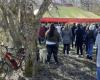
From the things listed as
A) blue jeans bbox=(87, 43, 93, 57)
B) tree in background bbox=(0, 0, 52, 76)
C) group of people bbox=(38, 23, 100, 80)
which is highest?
tree in background bbox=(0, 0, 52, 76)

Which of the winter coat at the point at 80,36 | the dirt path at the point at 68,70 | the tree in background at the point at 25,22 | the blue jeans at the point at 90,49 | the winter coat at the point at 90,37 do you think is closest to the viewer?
the tree in background at the point at 25,22

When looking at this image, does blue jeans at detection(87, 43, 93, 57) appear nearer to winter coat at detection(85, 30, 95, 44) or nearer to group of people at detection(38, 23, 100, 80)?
group of people at detection(38, 23, 100, 80)

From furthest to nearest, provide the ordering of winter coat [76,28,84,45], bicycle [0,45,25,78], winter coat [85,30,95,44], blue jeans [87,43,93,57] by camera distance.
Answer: winter coat [76,28,84,45] → blue jeans [87,43,93,57] → winter coat [85,30,95,44] → bicycle [0,45,25,78]

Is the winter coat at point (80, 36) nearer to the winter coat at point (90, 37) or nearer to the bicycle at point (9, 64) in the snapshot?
the winter coat at point (90, 37)

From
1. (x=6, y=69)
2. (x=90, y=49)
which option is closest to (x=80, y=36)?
(x=90, y=49)

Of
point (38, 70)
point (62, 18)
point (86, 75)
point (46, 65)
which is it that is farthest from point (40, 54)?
point (62, 18)

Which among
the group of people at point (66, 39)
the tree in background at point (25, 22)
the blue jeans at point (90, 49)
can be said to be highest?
the tree in background at point (25, 22)

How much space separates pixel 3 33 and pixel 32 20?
3875 mm

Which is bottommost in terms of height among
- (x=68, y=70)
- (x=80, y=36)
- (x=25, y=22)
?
(x=68, y=70)

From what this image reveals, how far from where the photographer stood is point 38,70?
13.5 meters

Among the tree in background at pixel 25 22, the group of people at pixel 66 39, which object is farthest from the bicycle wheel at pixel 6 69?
the group of people at pixel 66 39

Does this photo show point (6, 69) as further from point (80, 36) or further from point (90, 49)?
point (80, 36)

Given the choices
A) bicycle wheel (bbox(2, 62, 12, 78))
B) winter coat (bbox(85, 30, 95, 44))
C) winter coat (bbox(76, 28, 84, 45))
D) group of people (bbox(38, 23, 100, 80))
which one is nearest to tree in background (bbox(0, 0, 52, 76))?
bicycle wheel (bbox(2, 62, 12, 78))

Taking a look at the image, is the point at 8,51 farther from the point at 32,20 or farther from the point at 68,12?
the point at 68,12
